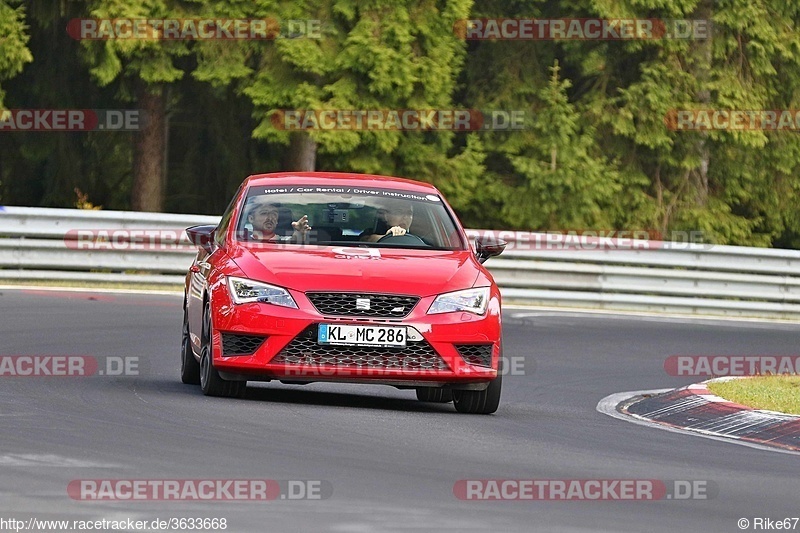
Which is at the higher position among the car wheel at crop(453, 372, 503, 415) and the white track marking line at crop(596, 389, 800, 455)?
the car wheel at crop(453, 372, 503, 415)

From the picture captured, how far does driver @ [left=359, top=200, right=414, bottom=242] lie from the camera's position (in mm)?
12328

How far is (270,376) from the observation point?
36.6 feet

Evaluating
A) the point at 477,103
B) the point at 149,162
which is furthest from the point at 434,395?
the point at 477,103

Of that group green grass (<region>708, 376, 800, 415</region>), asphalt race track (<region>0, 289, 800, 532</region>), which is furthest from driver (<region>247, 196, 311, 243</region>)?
green grass (<region>708, 376, 800, 415</region>)

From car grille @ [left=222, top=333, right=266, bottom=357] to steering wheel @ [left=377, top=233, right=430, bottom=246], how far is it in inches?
59.3

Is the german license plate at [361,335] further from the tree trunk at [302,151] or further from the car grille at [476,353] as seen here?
the tree trunk at [302,151]

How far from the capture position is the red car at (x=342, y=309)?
11.0 meters

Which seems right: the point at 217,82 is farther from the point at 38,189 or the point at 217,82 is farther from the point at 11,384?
the point at 11,384

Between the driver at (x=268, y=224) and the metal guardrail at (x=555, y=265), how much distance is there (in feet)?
30.4

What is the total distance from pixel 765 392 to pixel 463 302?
3.02m

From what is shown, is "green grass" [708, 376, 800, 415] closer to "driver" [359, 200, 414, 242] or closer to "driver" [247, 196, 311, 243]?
"driver" [359, 200, 414, 242]

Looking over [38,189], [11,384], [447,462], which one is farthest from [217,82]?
[447,462]

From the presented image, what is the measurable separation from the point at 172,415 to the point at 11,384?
2230 millimetres

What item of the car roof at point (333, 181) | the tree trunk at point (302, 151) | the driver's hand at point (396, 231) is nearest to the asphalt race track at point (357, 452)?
the driver's hand at point (396, 231)
